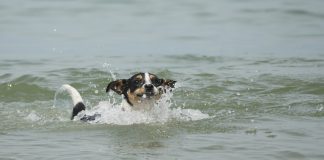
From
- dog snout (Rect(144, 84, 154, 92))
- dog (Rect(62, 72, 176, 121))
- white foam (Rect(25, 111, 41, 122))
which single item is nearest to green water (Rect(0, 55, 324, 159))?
white foam (Rect(25, 111, 41, 122))

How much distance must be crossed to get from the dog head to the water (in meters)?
0.24

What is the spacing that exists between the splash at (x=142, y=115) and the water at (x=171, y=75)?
0.06 feet

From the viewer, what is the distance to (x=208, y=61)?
1708 cm

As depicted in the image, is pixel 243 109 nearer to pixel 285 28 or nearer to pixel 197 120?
pixel 197 120

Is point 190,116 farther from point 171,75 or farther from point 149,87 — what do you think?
point 171,75

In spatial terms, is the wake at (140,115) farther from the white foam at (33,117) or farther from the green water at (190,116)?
the white foam at (33,117)

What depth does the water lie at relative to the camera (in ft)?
29.9

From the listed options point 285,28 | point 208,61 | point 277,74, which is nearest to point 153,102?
point 277,74

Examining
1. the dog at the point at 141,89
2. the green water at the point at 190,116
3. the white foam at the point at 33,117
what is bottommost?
the white foam at the point at 33,117

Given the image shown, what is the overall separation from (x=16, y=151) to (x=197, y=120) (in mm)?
2863

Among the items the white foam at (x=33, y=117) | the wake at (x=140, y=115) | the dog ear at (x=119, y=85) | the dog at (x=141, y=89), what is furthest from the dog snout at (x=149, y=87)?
Answer: the white foam at (x=33, y=117)

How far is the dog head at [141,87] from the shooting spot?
34.7 feet

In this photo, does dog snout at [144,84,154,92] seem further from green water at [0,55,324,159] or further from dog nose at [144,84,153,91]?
green water at [0,55,324,159]

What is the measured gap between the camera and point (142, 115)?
10.8 meters
